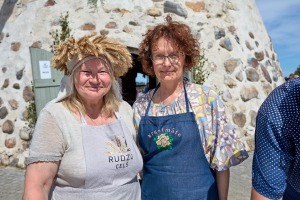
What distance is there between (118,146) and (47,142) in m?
0.37

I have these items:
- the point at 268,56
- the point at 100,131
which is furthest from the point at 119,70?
the point at 268,56

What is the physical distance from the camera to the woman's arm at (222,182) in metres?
1.89

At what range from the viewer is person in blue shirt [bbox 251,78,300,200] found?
1.09 m

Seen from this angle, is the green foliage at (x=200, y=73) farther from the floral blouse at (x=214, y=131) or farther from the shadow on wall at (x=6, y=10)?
the floral blouse at (x=214, y=131)

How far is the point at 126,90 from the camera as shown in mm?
10352

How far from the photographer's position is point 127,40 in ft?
17.5

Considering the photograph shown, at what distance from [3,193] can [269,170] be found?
3.96m

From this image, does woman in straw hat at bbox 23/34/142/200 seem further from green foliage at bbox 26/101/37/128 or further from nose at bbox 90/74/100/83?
green foliage at bbox 26/101/37/128

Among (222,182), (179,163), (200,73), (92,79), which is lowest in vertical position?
(222,182)

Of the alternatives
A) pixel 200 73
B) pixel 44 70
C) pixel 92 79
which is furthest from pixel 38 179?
pixel 200 73

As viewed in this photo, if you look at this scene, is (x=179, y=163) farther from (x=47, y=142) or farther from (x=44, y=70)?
(x=44, y=70)

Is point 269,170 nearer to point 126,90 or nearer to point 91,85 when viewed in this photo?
point 91,85

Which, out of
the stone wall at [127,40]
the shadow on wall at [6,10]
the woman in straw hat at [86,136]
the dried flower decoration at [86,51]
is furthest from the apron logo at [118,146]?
the shadow on wall at [6,10]

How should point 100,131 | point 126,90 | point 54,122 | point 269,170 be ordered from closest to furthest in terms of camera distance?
1. point 269,170
2. point 54,122
3. point 100,131
4. point 126,90
